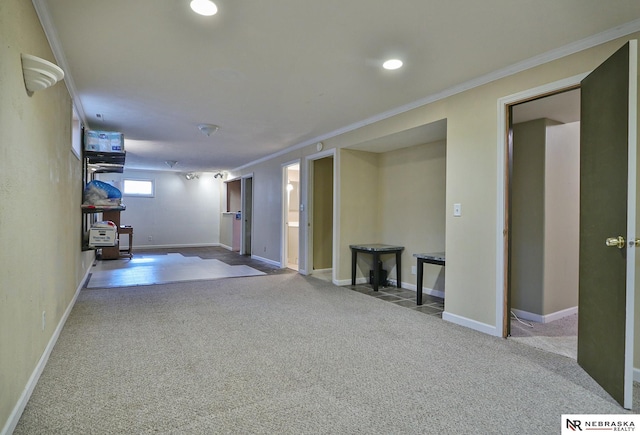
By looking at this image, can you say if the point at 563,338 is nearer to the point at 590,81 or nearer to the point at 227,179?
the point at 590,81

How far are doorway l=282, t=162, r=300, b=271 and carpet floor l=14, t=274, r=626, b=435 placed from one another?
3.36m

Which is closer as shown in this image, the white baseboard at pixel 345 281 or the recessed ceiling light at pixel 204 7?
the recessed ceiling light at pixel 204 7

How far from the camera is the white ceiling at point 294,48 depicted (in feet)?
7.14

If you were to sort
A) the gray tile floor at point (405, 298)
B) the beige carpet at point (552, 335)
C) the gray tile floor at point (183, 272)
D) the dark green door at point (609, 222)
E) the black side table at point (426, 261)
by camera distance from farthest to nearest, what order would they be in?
the gray tile floor at point (183, 272) → the gray tile floor at point (405, 298) → the black side table at point (426, 261) → the beige carpet at point (552, 335) → the dark green door at point (609, 222)

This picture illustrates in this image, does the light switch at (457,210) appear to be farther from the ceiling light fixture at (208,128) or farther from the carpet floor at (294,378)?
the ceiling light fixture at (208,128)

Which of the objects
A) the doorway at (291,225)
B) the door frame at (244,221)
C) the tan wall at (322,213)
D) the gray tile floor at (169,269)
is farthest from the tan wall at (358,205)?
the door frame at (244,221)

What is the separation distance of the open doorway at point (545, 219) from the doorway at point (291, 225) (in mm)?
3698

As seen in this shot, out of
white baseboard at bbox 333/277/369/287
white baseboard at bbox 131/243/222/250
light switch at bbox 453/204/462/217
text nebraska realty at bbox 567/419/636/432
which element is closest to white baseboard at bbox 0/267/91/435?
text nebraska realty at bbox 567/419/636/432

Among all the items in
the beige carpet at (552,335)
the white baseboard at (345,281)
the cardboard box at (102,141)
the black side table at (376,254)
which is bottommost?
the beige carpet at (552,335)

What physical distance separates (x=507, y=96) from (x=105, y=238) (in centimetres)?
484

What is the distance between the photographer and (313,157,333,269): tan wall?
20.5ft

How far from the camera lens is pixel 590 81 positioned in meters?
2.34

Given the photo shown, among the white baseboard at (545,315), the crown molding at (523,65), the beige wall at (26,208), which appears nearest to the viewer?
the beige wall at (26,208)

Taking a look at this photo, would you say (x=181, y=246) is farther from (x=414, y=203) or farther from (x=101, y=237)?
(x=414, y=203)
